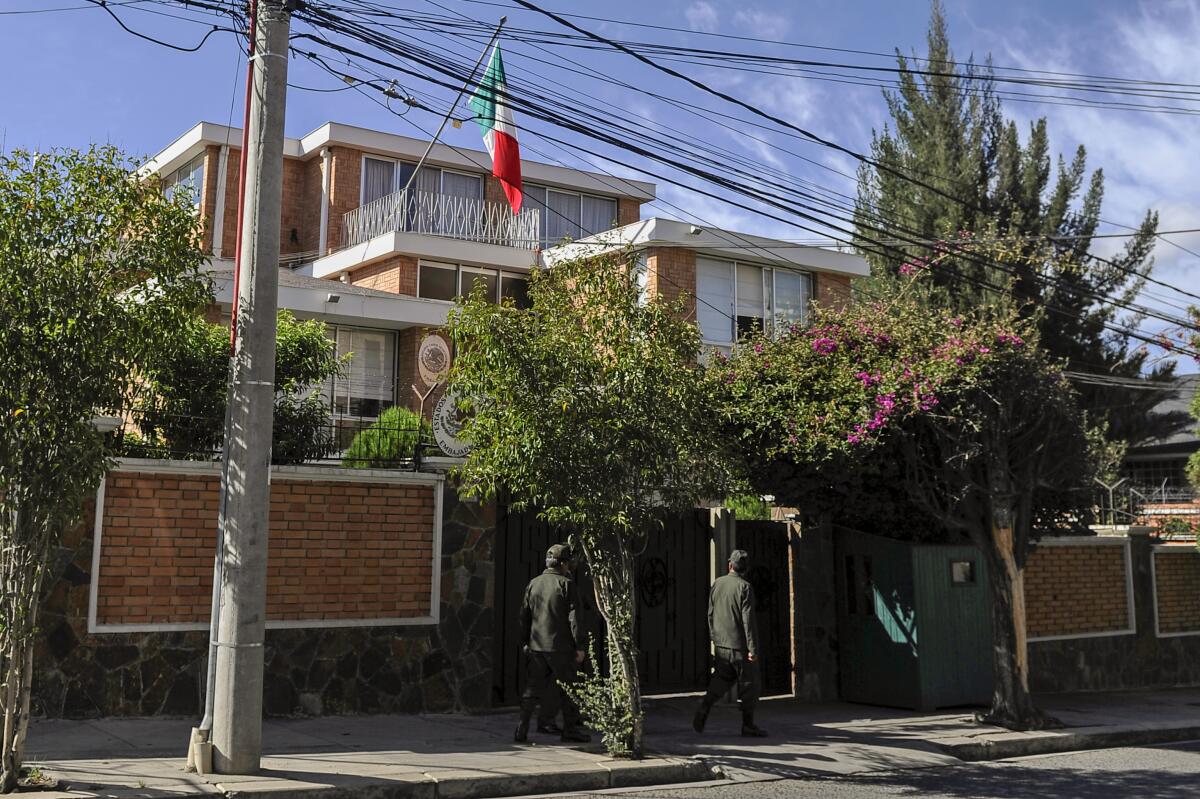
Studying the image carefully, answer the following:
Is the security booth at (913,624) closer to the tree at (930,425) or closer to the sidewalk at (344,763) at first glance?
the tree at (930,425)

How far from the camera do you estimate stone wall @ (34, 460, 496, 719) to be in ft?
32.6

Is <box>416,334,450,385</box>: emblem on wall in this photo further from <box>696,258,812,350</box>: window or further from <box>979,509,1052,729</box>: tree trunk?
<box>696,258,812,350</box>: window

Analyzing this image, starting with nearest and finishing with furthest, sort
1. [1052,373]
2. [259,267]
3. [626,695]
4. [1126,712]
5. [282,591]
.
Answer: [259,267]
[626,695]
[282,591]
[1052,373]
[1126,712]

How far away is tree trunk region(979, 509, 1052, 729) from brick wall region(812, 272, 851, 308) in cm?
1355

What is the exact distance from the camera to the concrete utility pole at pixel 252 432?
8.08 m

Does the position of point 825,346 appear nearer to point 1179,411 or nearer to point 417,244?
point 417,244

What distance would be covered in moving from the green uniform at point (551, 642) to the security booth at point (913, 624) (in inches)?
189

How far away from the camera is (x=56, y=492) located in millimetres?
7434

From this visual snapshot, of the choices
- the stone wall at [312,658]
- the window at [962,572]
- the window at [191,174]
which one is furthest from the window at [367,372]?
the window at [962,572]

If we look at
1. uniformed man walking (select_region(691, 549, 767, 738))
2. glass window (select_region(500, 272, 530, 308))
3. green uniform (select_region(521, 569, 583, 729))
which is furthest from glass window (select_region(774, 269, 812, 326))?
green uniform (select_region(521, 569, 583, 729))

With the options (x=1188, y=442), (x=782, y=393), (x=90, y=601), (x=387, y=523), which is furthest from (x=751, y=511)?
(x=1188, y=442)

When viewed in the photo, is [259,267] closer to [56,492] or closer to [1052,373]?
[56,492]

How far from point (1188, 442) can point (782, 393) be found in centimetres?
2800

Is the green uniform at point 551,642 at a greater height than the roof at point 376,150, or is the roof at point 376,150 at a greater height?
the roof at point 376,150
